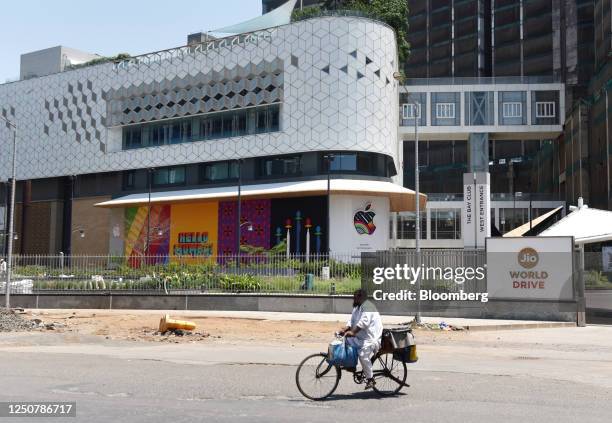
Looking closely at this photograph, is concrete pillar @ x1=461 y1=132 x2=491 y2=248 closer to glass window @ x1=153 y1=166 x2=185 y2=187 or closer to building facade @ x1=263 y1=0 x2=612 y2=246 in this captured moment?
building facade @ x1=263 y1=0 x2=612 y2=246

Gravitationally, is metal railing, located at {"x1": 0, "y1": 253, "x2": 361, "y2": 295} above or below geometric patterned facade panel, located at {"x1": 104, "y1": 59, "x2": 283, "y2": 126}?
below

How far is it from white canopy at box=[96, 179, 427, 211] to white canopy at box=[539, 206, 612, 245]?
26.0 metres

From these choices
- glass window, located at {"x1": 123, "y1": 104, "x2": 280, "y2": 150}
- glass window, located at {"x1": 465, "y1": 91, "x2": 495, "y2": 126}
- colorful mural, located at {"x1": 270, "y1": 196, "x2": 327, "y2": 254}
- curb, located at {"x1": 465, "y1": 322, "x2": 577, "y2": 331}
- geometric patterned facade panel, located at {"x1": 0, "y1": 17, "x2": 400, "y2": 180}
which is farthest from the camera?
glass window, located at {"x1": 465, "y1": 91, "x2": 495, "y2": 126}

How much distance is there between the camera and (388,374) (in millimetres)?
10711

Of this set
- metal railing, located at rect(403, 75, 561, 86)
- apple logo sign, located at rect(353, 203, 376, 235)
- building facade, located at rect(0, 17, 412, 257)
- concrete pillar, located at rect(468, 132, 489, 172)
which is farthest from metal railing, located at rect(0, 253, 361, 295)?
concrete pillar, located at rect(468, 132, 489, 172)

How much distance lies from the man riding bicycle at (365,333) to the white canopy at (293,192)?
4259cm

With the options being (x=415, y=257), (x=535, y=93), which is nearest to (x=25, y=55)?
(x=535, y=93)

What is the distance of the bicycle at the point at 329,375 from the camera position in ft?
33.6

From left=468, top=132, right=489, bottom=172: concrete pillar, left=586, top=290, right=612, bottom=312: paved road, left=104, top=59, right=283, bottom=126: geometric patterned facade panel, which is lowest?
left=586, top=290, right=612, bottom=312: paved road

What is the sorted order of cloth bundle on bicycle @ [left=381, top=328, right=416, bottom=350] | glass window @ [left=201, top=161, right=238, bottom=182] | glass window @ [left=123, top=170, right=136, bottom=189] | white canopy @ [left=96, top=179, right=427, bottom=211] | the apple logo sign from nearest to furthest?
cloth bundle on bicycle @ [left=381, top=328, right=416, bottom=350], white canopy @ [left=96, top=179, right=427, bottom=211], the apple logo sign, glass window @ [left=201, top=161, right=238, bottom=182], glass window @ [left=123, top=170, right=136, bottom=189]

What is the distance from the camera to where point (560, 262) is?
24.6m

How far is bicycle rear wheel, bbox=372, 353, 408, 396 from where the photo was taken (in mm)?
10672

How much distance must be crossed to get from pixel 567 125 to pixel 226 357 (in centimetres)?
6347

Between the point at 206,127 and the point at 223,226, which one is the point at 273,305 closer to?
the point at 223,226
